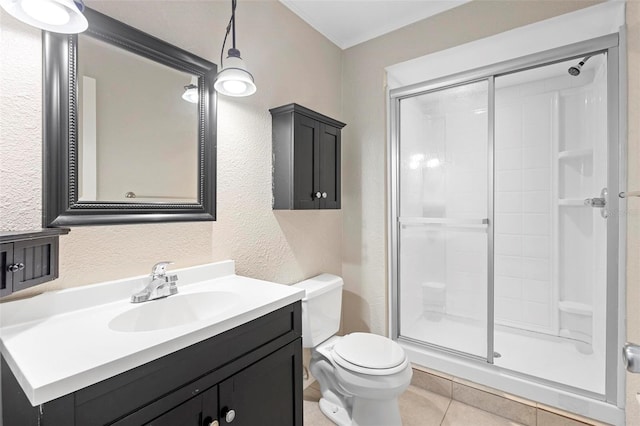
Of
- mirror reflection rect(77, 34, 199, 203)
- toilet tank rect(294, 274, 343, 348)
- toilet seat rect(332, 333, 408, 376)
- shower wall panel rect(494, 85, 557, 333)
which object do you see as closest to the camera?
mirror reflection rect(77, 34, 199, 203)

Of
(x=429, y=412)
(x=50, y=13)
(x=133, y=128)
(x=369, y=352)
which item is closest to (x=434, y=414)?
(x=429, y=412)

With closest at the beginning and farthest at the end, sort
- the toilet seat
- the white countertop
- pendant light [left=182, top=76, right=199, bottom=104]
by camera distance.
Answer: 1. the white countertop
2. pendant light [left=182, top=76, right=199, bottom=104]
3. the toilet seat

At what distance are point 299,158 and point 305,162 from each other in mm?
53

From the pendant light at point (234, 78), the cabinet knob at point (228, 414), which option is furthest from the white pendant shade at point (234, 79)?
the cabinet knob at point (228, 414)

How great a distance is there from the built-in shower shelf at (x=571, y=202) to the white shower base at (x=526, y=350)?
100cm

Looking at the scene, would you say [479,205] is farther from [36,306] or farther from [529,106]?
[36,306]

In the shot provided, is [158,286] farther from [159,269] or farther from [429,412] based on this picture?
[429,412]

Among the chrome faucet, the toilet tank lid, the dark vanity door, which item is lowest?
the dark vanity door

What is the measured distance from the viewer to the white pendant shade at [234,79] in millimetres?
1256

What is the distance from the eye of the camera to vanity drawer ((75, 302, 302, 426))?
677mm

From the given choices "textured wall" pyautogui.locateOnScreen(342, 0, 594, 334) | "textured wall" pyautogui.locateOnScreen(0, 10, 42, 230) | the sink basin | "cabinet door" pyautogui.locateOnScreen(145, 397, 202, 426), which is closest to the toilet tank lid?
"textured wall" pyautogui.locateOnScreen(342, 0, 594, 334)

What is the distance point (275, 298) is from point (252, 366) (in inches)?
9.4

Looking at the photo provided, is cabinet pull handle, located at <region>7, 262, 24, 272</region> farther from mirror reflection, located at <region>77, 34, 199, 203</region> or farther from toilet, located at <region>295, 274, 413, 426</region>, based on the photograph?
toilet, located at <region>295, 274, 413, 426</region>

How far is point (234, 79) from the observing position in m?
1.26
